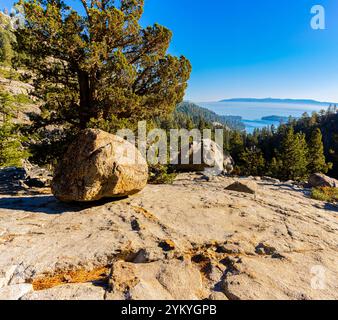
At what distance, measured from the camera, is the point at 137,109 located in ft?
41.5

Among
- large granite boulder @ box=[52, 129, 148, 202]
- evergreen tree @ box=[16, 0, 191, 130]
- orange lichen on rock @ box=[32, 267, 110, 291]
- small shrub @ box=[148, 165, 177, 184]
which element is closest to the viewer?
orange lichen on rock @ box=[32, 267, 110, 291]

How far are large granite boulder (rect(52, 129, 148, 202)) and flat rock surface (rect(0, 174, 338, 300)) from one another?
0.67 m

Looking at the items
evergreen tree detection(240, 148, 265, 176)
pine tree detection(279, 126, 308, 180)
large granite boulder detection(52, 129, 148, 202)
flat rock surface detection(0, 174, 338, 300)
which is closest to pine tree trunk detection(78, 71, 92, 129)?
large granite boulder detection(52, 129, 148, 202)

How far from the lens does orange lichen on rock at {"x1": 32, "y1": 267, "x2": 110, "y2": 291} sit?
16.0 ft

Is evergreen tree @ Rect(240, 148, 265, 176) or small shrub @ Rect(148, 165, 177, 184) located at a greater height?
small shrub @ Rect(148, 165, 177, 184)

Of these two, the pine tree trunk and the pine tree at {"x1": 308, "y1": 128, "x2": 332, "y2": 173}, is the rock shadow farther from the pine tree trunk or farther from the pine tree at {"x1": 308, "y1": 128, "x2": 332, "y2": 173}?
the pine tree at {"x1": 308, "y1": 128, "x2": 332, "y2": 173}

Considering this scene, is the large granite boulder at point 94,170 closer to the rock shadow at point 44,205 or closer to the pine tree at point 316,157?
the rock shadow at point 44,205

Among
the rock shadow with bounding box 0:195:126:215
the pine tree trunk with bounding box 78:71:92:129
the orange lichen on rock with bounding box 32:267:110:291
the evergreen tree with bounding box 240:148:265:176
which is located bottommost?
the evergreen tree with bounding box 240:148:265:176

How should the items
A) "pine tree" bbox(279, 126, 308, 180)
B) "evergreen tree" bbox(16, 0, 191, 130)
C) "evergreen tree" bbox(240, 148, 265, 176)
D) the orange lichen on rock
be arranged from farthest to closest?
"evergreen tree" bbox(240, 148, 265, 176) → "pine tree" bbox(279, 126, 308, 180) → "evergreen tree" bbox(16, 0, 191, 130) → the orange lichen on rock

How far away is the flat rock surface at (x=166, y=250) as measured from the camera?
4.64 meters

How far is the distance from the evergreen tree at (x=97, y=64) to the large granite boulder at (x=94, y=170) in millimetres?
2773

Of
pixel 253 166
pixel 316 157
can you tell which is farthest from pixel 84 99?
pixel 316 157

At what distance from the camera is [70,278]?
511 cm
